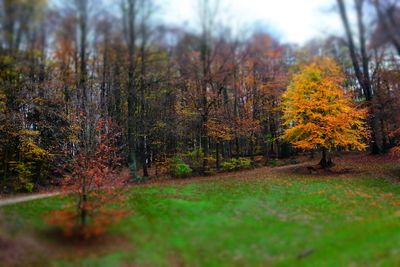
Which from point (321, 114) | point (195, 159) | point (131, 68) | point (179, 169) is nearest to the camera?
point (321, 114)

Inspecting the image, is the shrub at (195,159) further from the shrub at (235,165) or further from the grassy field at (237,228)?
the grassy field at (237,228)

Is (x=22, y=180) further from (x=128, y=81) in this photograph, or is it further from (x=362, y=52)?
(x=362, y=52)

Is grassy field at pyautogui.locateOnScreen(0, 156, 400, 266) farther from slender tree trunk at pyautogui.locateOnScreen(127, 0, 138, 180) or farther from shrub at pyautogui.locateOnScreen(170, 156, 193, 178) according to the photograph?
shrub at pyautogui.locateOnScreen(170, 156, 193, 178)

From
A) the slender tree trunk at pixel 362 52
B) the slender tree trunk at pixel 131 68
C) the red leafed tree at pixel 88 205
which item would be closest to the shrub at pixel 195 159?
the slender tree trunk at pixel 131 68

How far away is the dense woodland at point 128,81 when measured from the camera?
17375mm

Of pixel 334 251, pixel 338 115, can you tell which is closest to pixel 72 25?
pixel 338 115

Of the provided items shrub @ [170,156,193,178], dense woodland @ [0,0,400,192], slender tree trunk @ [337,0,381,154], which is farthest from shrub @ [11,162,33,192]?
slender tree trunk @ [337,0,381,154]

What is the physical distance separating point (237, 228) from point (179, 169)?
11.1 metres

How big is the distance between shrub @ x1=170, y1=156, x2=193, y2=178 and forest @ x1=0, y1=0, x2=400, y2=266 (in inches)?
4.4

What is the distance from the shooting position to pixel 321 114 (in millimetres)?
21828

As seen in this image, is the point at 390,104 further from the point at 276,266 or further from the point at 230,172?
the point at 276,266

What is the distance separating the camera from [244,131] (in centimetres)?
2777

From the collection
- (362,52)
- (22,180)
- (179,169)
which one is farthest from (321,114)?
(22,180)

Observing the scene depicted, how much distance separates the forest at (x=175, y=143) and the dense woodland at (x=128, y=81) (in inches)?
4.3
